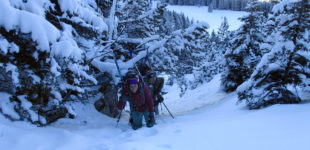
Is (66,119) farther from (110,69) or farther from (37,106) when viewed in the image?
(110,69)

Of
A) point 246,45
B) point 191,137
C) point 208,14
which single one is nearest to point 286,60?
point 191,137

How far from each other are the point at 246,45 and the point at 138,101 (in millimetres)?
10477

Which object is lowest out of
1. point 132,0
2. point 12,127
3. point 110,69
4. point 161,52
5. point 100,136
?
point 100,136

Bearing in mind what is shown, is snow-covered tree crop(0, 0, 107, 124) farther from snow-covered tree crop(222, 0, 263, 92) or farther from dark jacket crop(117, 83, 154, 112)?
snow-covered tree crop(222, 0, 263, 92)

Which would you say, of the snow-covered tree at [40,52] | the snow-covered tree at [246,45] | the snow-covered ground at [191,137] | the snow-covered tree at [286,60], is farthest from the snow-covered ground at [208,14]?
the snow-covered tree at [40,52]

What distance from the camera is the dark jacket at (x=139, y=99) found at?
20.3 feet

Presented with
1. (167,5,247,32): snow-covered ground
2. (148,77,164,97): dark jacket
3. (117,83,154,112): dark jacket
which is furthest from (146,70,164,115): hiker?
(167,5,247,32): snow-covered ground

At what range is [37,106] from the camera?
4.93m

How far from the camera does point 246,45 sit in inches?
545

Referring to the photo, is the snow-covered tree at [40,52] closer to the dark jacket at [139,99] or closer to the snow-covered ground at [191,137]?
the snow-covered ground at [191,137]

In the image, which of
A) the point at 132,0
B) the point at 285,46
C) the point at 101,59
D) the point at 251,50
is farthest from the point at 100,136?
the point at 251,50

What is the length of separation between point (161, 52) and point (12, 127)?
5160 millimetres

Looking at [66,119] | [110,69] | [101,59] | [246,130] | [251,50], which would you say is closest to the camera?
[246,130]

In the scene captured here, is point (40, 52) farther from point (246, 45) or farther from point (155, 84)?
point (246, 45)
